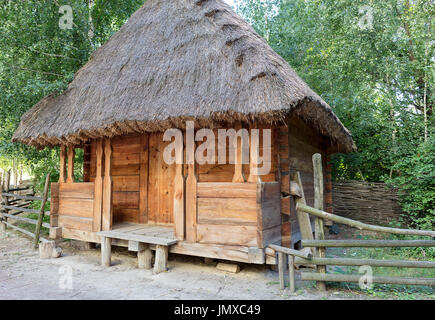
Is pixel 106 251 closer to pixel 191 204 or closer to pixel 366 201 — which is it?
pixel 191 204

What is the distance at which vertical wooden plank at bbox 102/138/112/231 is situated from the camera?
5.35m

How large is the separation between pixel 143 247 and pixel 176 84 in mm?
2689

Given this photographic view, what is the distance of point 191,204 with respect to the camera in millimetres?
4453

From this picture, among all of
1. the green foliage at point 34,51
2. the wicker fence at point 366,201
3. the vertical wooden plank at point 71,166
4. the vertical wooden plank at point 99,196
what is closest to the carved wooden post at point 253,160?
the vertical wooden plank at point 99,196

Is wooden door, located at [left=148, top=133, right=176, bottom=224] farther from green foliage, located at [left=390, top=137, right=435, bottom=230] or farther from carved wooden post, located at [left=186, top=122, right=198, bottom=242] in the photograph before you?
green foliage, located at [left=390, top=137, right=435, bottom=230]

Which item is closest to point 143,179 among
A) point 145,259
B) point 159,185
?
point 159,185

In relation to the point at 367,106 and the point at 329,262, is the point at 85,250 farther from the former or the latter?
the point at 367,106

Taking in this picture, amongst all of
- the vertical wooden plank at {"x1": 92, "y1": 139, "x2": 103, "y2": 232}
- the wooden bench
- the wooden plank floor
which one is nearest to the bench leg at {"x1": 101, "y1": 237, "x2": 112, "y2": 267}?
the wooden bench

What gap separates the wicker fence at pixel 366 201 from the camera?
27.2 feet

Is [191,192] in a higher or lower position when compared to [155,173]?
lower

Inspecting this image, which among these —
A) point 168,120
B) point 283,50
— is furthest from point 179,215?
point 283,50

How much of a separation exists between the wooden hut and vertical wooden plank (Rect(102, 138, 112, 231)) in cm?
2

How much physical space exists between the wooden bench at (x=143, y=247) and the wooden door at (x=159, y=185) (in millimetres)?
1064
